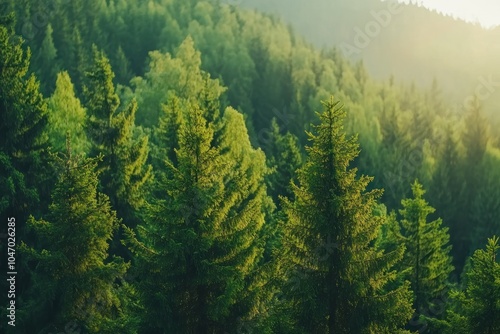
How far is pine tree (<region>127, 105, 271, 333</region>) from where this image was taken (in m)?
14.5

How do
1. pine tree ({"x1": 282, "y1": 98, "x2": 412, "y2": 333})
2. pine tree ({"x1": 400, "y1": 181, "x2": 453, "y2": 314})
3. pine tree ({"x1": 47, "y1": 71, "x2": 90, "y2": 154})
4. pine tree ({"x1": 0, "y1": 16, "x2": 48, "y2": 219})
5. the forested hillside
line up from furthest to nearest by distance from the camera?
the forested hillside → pine tree ({"x1": 47, "y1": 71, "x2": 90, "y2": 154}) → pine tree ({"x1": 400, "y1": 181, "x2": 453, "y2": 314}) → pine tree ({"x1": 0, "y1": 16, "x2": 48, "y2": 219}) → pine tree ({"x1": 282, "y1": 98, "x2": 412, "y2": 333})

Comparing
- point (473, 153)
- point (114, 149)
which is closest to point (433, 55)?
point (473, 153)

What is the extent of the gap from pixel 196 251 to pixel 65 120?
64.2ft

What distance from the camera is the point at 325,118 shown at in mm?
13938

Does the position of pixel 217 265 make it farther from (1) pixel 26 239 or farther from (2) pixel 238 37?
(2) pixel 238 37

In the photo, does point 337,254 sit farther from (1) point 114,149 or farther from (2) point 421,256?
(1) point 114,149

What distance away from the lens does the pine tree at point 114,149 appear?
2316cm

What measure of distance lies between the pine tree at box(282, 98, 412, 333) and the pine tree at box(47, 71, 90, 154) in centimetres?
1562

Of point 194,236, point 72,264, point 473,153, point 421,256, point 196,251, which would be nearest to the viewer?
point 194,236

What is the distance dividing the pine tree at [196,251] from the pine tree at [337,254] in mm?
1740

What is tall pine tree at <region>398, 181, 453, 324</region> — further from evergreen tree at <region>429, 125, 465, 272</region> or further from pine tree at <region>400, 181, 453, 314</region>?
evergreen tree at <region>429, 125, 465, 272</region>

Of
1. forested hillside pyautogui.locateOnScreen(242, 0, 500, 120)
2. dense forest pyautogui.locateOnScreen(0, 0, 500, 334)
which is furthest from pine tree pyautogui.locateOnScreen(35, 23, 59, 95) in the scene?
forested hillside pyautogui.locateOnScreen(242, 0, 500, 120)

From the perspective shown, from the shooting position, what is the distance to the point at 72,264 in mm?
15875

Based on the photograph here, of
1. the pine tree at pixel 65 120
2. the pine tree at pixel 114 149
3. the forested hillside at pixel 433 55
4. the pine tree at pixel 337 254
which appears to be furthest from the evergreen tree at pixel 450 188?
the forested hillside at pixel 433 55
